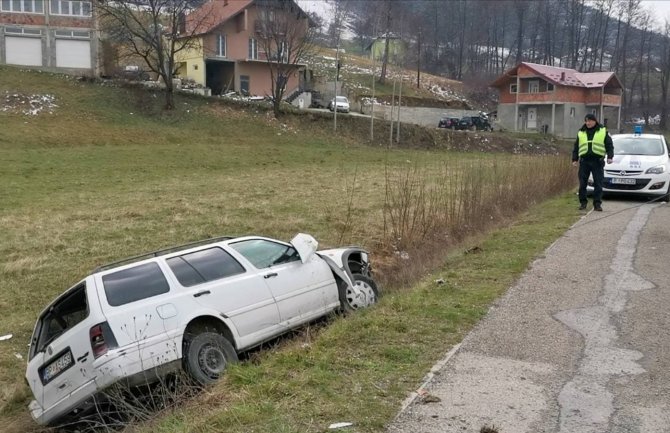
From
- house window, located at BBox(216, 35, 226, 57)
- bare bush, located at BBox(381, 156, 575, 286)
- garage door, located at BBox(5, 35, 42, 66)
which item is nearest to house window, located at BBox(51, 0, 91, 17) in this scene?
garage door, located at BBox(5, 35, 42, 66)

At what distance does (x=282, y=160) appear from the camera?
3503cm

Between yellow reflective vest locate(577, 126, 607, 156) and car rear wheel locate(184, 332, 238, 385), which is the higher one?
yellow reflective vest locate(577, 126, 607, 156)

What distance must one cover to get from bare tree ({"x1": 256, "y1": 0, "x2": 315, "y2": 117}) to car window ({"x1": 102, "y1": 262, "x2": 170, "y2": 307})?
4247cm

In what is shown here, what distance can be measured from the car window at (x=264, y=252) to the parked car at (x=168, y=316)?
1cm

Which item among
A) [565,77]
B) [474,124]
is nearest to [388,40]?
[565,77]

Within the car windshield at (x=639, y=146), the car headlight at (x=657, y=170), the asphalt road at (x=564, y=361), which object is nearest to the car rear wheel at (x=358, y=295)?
the asphalt road at (x=564, y=361)

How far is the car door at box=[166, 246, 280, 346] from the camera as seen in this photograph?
253 inches

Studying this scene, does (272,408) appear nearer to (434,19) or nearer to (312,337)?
(312,337)

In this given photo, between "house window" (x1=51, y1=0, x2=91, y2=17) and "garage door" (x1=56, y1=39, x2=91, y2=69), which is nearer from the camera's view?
"house window" (x1=51, y1=0, x2=91, y2=17)

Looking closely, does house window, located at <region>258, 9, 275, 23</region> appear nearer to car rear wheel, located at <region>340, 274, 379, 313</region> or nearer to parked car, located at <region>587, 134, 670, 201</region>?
parked car, located at <region>587, 134, 670, 201</region>

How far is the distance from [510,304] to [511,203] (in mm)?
8814

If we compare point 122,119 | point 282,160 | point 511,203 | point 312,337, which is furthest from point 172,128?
point 312,337

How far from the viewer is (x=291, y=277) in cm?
740

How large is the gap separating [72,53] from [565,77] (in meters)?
48.7
